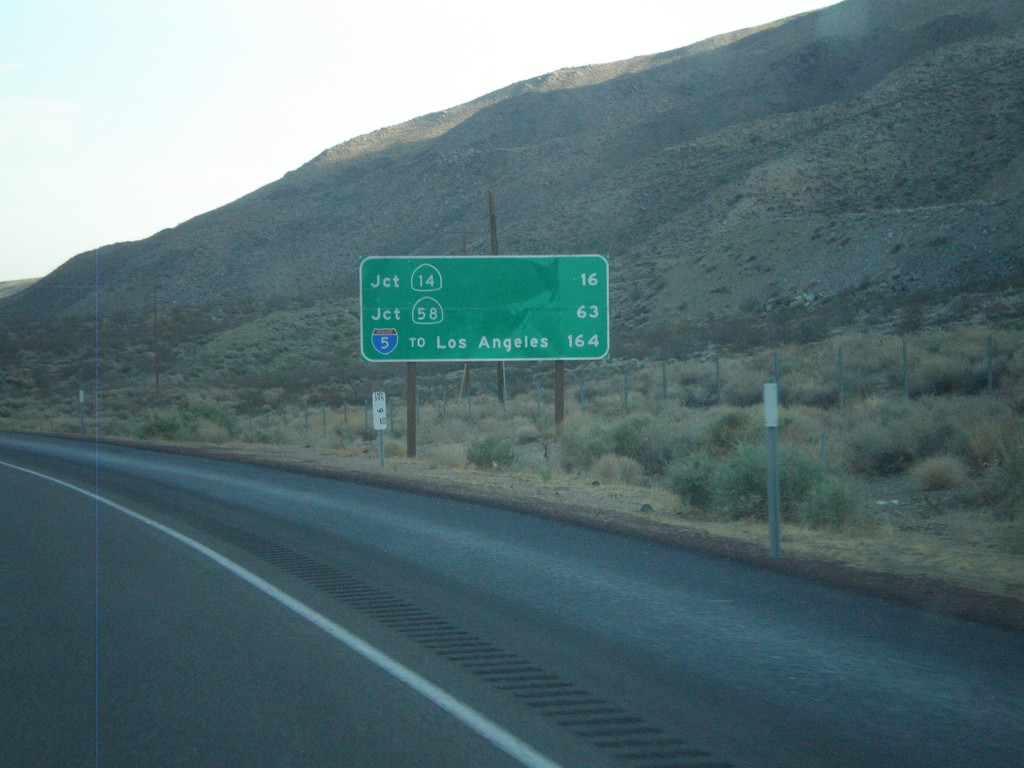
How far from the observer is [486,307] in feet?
88.3

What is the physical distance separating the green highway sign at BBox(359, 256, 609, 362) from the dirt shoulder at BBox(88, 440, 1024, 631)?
3.40 metres

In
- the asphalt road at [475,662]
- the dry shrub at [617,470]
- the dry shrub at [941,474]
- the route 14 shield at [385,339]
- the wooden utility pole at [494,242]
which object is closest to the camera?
the asphalt road at [475,662]

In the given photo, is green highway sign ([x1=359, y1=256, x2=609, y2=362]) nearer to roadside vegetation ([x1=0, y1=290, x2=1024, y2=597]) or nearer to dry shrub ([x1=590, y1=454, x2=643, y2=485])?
roadside vegetation ([x1=0, y1=290, x2=1024, y2=597])

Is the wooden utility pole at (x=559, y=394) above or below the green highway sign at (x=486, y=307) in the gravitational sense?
below

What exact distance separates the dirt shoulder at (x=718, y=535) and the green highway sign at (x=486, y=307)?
340 centimetres

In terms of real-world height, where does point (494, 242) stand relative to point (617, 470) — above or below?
above

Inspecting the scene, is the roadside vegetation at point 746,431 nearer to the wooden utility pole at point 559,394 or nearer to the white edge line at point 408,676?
the wooden utility pole at point 559,394

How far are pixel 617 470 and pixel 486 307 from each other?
6509 millimetres

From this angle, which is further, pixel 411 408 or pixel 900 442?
pixel 411 408

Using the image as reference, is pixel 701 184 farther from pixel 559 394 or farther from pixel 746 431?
pixel 746 431

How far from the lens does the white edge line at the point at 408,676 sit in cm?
539

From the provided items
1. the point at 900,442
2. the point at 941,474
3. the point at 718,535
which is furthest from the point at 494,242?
the point at 718,535

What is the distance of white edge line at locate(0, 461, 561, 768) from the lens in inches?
212

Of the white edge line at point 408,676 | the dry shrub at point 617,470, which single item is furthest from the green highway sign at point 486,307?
the white edge line at point 408,676
